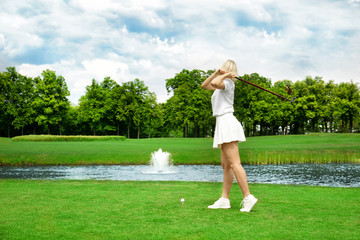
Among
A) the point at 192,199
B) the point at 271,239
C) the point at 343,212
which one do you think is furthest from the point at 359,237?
the point at 192,199

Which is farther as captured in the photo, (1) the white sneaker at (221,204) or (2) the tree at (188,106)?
(2) the tree at (188,106)

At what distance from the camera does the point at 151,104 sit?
76.7 meters

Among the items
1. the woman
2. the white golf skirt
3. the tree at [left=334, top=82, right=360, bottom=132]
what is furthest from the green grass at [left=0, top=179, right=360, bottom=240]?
the tree at [left=334, top=82, right=360, bottom=132]

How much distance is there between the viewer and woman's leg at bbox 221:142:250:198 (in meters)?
6.38

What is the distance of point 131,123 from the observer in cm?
7962

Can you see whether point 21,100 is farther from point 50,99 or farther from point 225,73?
point 225,73

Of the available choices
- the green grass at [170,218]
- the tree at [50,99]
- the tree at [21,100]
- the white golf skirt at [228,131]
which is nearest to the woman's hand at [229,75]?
the white golf skirt at [228,131]

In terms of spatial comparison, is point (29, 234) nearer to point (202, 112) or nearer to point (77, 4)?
point (77, 4)

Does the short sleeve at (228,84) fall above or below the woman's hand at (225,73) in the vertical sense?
below

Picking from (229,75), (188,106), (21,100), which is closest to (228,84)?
(229,75)

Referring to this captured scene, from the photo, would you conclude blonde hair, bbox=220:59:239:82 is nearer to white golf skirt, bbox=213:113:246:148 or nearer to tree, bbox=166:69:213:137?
white golf skirt, bbox=213:113:246:148

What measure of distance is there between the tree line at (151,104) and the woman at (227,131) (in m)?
59.9

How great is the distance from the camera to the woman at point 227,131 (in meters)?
6.34

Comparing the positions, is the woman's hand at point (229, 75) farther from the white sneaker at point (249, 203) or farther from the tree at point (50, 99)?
the tree at point (50, 99)
